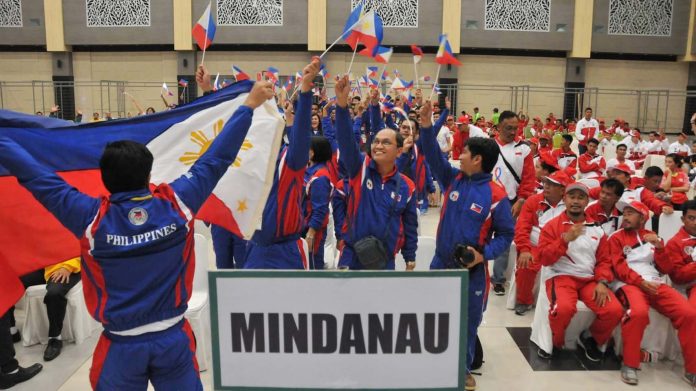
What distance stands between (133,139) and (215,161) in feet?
3.70

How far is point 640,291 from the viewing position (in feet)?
15.1

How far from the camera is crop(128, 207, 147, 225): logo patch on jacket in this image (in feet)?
7.09

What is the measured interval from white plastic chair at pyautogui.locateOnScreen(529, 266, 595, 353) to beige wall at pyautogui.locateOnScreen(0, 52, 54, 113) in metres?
25.4

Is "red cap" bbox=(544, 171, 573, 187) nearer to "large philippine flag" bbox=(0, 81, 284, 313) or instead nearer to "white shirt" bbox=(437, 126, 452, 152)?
"large philippine flag" bbox=(0, 81, 284, 313)

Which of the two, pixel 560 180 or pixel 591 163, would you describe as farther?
pixel 591 163

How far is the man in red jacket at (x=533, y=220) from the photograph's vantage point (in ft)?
16.9

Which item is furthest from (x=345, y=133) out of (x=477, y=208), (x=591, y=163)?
(x=591, y=163)

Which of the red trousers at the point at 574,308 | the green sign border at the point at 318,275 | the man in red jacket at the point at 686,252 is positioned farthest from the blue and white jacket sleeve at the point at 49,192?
the man in red jacket at the point at 686,252

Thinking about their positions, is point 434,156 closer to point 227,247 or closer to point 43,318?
point 227,247

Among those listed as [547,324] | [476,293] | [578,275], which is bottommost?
[547,324]

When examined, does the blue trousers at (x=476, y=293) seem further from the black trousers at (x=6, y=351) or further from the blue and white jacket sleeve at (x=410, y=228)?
the black trousers at (x=6, y=351)

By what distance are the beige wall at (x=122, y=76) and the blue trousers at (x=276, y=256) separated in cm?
2188

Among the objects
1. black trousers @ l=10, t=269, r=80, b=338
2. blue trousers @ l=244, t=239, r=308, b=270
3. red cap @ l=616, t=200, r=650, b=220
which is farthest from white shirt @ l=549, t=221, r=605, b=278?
black trousers @ l=10, t=269, r=80, b=338

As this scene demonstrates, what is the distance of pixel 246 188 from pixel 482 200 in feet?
5.23
